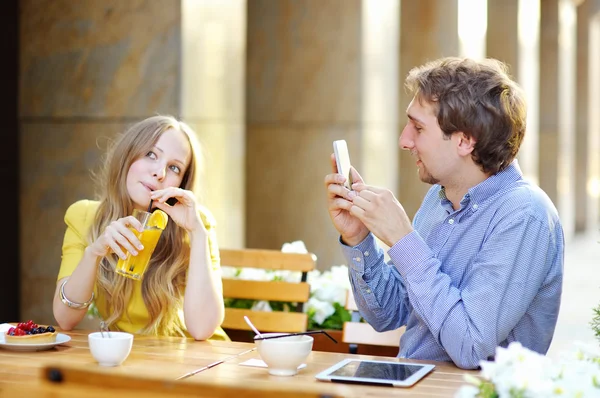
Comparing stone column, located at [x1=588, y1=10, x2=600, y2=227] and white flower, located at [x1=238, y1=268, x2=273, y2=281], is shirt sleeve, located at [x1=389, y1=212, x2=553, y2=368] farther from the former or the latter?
stone column, located at [x1=588, y1=10, x2=600, y2=227]

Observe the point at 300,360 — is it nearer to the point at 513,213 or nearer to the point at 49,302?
the point at 513,213

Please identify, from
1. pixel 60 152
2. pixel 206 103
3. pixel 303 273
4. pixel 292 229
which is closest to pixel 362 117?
pixel 292 229

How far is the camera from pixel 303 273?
3666 mm

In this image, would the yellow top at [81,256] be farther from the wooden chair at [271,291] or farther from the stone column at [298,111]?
the stone column at [298,111]

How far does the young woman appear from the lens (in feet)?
9.50

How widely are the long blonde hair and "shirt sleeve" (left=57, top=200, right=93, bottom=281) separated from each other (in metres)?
0.05

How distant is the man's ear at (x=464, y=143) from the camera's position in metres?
2.64

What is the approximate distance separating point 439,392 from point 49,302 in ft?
10.2

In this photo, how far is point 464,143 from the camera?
8.71 ft

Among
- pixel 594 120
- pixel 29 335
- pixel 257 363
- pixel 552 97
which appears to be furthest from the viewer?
pixel 594 120

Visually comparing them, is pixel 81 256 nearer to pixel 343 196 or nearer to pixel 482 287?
pixel 343 196

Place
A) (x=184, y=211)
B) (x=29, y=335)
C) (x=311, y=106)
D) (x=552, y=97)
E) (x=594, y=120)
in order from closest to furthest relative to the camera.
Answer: (x=29, y=335) < (x=184, y=211) < (x=311, y=106) < (x=552, y=97) < (x=594, y=120)

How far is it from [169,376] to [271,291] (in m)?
1.39

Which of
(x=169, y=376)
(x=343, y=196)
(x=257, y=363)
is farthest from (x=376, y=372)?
(x=343, y=196)
